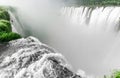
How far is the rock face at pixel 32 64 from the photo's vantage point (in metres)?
15.2

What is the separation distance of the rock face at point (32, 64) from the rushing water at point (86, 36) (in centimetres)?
2130

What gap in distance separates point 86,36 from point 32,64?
40.3 meters

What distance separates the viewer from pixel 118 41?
4544 centimetres

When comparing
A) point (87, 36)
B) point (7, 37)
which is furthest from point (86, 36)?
point (7, 37)

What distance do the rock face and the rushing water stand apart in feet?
69.9

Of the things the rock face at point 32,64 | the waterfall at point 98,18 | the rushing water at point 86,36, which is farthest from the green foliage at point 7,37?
the waterfall at point 98,18

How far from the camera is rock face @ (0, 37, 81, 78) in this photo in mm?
15242

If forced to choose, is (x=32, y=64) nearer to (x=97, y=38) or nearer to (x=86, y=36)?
(x=97, y=38)

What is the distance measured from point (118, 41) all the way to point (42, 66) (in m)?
32.0

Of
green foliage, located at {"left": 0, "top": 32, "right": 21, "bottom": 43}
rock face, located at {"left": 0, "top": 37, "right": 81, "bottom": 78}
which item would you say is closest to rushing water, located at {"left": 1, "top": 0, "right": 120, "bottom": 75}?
green foliage, located at {"left": 0, "top": 32, "right": 21, "bottom": 43}

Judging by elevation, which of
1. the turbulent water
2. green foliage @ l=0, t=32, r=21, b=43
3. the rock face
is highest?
the turbulent water

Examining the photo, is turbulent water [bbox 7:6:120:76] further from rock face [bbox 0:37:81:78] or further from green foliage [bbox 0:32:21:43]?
rock face [bbox 0:37:81:78]

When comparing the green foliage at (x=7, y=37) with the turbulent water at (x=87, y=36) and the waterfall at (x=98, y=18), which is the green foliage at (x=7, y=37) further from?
the waterfall at (x=98, y=18)

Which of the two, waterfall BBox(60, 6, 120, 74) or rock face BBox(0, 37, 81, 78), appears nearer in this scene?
rock face BBox(0, 37, 81, 78)
